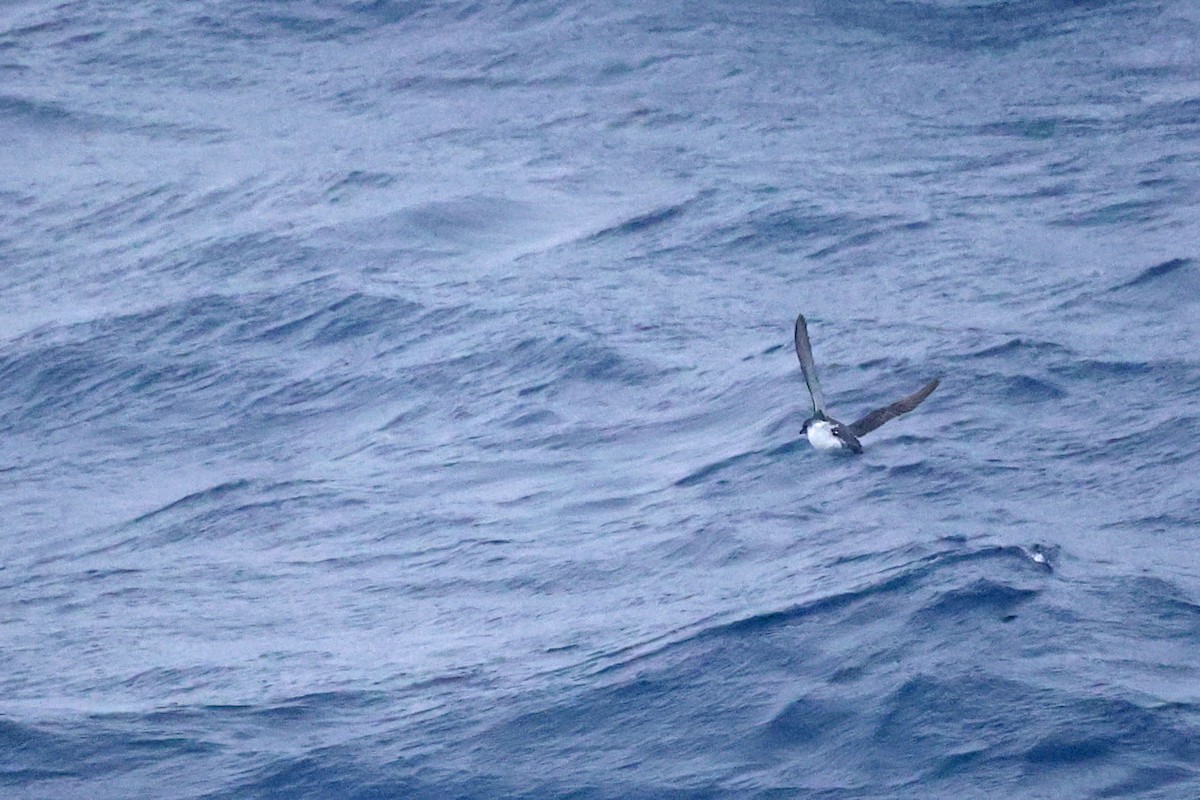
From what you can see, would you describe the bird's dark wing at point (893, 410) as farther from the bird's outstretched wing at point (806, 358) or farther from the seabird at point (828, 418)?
the bird's outstretched wing at point (806, 358)

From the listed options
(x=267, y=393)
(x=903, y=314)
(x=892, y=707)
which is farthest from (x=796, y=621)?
(x=267, y=393)

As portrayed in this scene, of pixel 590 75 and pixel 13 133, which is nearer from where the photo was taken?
pixel 590 75

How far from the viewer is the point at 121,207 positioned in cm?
2245

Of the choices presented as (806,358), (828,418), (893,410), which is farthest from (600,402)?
(806,358)

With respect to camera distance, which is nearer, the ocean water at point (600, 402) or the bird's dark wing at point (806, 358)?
the bird's dark wing at point (806, 358)

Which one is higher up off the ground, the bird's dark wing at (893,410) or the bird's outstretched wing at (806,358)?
the bird's outstretched wing at (806,358)

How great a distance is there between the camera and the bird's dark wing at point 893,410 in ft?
35.9

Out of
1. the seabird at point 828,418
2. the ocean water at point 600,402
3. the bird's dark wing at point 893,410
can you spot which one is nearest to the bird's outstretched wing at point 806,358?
the seabird at point 828,418

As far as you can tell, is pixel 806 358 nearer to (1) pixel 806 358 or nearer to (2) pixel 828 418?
(1) pixel 806 358

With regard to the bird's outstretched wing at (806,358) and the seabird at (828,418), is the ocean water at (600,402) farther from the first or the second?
the bird's outstretched wing at (806,358)

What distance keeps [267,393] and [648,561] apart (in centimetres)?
583

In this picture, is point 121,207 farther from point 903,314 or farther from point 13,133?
point 903,314

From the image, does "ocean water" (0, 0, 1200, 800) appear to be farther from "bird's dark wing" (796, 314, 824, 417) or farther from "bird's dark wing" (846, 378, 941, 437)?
"bird's dark wing" (796, 314, 824, 417)

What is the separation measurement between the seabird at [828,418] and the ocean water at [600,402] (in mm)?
919
